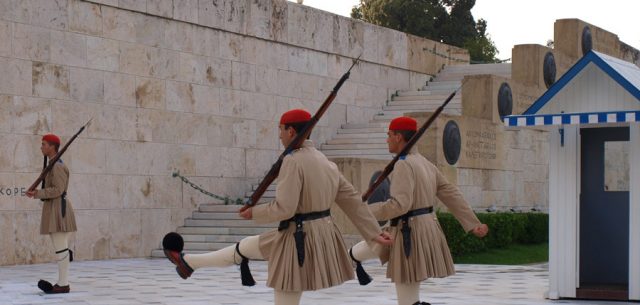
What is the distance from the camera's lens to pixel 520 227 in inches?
794

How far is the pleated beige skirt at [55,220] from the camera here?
1232cm

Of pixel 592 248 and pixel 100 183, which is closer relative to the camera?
pixel 592 248

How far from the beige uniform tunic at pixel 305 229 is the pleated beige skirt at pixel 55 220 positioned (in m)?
5.13

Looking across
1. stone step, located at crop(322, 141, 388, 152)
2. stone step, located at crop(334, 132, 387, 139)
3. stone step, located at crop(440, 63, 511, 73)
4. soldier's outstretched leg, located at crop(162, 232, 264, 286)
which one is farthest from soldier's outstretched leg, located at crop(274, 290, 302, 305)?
stone step, located at crop(440, 63, 511, 73)

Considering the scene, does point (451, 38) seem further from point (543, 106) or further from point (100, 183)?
point (543, 106)

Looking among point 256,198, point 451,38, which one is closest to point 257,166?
point 256,198

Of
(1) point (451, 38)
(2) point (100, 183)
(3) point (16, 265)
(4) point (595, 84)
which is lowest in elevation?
(3) point (16, 265)

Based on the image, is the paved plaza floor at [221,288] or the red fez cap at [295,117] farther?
the paved plaza floor at [221,288]

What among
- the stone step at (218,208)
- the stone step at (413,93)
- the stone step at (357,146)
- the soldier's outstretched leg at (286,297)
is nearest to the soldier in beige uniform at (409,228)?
the soldier's outstretched leg at (286,297)

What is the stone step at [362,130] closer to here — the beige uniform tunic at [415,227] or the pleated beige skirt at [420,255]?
the beige uniform tunic at [415,227]

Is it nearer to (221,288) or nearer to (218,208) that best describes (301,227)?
(221,288)

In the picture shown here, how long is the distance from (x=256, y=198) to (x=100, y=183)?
11561 millimetres

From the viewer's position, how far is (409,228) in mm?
8695

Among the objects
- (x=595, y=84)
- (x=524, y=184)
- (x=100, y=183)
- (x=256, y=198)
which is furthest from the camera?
(x=524, y=184)
